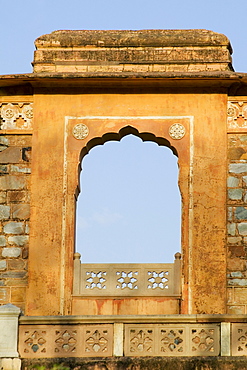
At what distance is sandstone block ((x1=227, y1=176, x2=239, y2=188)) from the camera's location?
19.6 meters

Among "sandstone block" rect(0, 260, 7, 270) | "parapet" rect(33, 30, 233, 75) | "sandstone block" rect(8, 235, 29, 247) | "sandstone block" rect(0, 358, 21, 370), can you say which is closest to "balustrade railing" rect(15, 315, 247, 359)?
"sandstone block" rect(0, 358, 21, 370)

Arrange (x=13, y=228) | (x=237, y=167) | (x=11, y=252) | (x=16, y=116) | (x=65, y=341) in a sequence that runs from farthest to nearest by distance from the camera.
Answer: (x=16, y=116), (x=237, y=167), (x=13, y=228), (x=11, y=252), (x=65, y=341)

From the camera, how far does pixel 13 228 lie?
19.6 meters

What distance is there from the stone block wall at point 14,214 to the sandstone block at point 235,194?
3.17 meters

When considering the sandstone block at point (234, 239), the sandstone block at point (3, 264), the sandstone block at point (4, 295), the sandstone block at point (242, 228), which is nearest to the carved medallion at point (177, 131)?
the sandstone block at point (242, 228)

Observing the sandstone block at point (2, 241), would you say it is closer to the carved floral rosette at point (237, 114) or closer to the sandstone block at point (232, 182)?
the sandstone block at point (232, 182)

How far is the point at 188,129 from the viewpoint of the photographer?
19.9 metres

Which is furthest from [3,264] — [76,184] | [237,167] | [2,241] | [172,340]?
[172,340]

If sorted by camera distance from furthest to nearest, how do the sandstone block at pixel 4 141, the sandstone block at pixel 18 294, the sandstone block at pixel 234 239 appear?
the sandstone block at pixel 4 141 < the sandstone block at pixel 234 239 < the sandstone block at pixel 18 294

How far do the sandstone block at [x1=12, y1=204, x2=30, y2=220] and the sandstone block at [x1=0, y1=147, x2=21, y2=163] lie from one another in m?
0.75

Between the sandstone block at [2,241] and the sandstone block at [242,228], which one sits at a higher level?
the sandstone block at [242,228]

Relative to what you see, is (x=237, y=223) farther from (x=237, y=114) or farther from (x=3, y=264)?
(x=3, y=264)

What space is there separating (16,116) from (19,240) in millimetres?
2081

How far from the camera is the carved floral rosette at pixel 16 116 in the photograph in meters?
20.1
